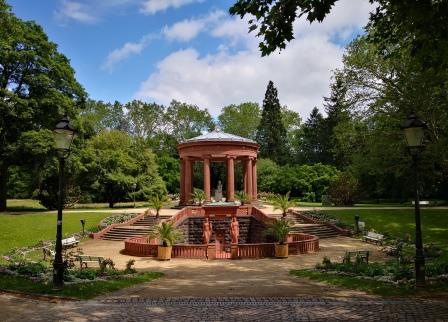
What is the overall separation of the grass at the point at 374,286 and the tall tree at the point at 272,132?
60914 millimetres

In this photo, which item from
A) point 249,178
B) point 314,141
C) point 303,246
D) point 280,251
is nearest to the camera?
point 280,251

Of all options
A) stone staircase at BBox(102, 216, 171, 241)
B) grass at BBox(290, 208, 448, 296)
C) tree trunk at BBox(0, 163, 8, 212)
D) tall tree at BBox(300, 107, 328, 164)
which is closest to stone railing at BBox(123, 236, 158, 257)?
stone staircase at BBox(102, 216, 171, 241)

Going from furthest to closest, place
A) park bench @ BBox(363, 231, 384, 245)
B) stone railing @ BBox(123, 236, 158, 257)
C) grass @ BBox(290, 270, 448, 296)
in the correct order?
park bench @ BBox(363, 231, 384, 245)
stone railing @ BBox(123, 236, 158, 257)
grass @ BBox(290, 270, 448, 296)

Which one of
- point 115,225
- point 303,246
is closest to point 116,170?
point 115,225

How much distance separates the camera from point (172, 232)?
2092cm

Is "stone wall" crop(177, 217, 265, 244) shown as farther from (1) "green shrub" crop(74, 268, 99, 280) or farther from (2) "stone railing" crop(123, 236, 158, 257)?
(1) "green shrub" crop(74, 268, 99, 280)

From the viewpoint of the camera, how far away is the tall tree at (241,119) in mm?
84750

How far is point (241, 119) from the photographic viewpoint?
279 feet

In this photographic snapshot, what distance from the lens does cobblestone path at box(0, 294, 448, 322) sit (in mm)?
8461

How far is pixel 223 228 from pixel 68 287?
746 inches

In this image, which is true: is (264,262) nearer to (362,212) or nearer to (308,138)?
(362,212)

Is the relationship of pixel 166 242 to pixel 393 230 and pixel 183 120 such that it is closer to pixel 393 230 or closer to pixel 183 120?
pixel 393 230

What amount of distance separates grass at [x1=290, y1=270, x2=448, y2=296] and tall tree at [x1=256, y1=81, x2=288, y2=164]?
200 ft

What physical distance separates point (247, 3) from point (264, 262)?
42.5 feet
